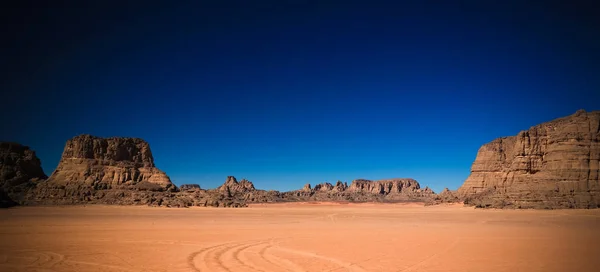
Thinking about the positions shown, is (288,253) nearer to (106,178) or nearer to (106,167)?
(106,178)

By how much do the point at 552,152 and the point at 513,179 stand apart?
9.36 meters

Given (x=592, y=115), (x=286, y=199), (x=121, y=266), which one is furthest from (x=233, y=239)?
(x=286, y=199)

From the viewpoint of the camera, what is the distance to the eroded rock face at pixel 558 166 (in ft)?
126

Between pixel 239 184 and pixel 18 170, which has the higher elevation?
pixel 18 170

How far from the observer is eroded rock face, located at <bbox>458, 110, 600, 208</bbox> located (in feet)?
126

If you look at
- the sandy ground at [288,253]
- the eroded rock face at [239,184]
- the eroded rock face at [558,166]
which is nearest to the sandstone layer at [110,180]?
the sandy ground at [288,253]

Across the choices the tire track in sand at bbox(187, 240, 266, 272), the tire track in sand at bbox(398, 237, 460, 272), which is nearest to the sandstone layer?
the tire track in sand at bbox(187, 240, 266, 272)

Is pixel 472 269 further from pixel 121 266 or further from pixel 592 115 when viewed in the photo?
pixel 592 115

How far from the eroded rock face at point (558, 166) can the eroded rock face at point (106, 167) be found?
1917 inches

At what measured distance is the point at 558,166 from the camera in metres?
41.3

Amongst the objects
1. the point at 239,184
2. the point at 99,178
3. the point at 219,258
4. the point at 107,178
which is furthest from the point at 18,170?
the point at 239,184

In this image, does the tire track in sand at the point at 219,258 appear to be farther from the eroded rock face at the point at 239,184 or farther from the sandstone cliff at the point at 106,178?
the eroded rock face at the point at 239,184

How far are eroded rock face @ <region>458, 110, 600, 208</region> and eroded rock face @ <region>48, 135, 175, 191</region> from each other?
160 ft

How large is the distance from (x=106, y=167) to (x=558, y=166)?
6147cm
